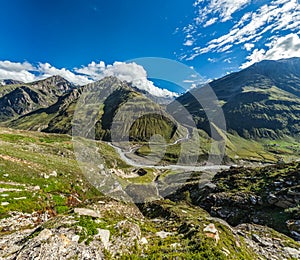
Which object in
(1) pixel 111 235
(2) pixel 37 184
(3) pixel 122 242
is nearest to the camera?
(3) pixel 122 242

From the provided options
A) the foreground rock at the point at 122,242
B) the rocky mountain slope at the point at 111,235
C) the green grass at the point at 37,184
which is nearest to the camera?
the foreground rock at the point at 122,242

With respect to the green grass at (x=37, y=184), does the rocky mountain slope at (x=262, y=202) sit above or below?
below

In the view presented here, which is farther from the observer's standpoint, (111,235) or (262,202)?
(262,202)

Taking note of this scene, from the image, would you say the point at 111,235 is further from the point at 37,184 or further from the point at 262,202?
the point at 262,202

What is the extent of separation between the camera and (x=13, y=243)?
12344 mm

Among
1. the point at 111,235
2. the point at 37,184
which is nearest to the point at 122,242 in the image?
the point at 111,235

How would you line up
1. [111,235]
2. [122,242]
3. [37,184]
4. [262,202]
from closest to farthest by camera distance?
[122,242] < [111,235] < [262,202] < [37,184]

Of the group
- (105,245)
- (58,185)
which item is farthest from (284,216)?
(58,185)

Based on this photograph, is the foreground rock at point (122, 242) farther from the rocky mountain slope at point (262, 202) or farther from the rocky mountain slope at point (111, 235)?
the rocky mountain slope at point (262, 202)

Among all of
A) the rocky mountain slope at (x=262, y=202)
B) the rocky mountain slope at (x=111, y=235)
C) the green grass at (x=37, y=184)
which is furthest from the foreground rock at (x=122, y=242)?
the rocky mountain slope at (x=262, y=202)

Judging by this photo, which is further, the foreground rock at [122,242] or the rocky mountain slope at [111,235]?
the rocky mountain slope at [111,235]

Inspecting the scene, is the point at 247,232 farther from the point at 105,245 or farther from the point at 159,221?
the point at 105,245

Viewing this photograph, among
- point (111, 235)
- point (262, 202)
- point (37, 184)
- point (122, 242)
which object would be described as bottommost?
point (262, 202)

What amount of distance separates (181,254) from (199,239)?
177 centimetres
